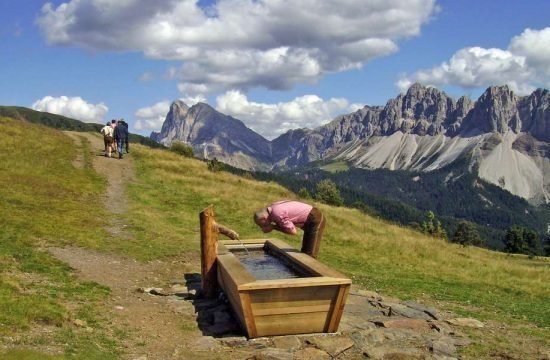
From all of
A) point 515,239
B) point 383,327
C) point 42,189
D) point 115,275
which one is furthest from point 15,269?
point 515,239

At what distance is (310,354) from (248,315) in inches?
59.4

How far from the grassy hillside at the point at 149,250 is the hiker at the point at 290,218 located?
444cm

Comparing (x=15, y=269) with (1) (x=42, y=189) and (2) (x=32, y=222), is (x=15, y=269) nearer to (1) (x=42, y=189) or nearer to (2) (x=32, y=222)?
(2) (x=32, y=222)

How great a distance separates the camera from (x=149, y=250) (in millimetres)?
19641

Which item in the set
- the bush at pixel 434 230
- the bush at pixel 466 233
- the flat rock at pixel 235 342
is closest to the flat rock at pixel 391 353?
the flat rock at pixel 235 342

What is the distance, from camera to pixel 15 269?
14023 millimetres

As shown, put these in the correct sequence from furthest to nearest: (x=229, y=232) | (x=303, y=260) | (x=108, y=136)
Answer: (x=108, y=136) < (x=229, y=232) < (x=303, y=260)

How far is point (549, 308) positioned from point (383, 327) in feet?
34.3

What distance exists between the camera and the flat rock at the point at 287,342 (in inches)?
414

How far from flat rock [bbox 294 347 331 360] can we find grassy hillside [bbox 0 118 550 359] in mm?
3326

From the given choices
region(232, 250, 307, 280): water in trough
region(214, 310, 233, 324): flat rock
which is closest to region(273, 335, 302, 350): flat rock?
region(214, 310, 233, 324): flat rock

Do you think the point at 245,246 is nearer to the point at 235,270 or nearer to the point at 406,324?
the point at 235,270

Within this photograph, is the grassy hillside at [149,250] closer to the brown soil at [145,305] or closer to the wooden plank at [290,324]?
the brown soil at [145,305]

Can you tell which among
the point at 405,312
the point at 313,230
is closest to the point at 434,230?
the point at 405,312
